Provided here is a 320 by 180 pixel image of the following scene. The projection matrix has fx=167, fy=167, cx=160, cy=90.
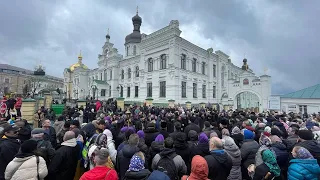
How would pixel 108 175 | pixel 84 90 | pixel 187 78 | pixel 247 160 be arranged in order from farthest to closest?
pixel 84 90 → pixel 187 78 → pixel 247 160 → pixel 108 175

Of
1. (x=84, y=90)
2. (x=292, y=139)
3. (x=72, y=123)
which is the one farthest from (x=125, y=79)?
(x=292, y=139)

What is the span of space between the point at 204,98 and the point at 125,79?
16813mm

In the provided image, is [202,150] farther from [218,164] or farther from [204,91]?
[204,91]

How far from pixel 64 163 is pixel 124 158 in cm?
123

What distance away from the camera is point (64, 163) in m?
3.47

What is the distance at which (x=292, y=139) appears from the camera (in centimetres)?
470

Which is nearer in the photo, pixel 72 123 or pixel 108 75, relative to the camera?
pixel 72 123

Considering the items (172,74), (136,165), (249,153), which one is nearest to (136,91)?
(172,74)

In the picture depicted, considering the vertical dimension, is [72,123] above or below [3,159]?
above

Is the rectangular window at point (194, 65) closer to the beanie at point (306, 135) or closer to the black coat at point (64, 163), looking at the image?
the beanie at point (306, 135)

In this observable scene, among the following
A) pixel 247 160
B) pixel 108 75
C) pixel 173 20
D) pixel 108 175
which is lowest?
pixel 247 160

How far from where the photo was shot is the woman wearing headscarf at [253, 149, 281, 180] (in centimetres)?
290

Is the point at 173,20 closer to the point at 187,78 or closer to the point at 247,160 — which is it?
the point at 187,78

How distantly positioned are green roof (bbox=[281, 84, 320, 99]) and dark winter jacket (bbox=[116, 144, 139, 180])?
2576 centimetres
